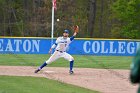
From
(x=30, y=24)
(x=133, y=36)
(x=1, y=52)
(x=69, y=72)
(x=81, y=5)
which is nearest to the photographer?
(x=69, y=72)

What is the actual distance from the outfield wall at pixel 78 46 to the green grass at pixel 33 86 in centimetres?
1609

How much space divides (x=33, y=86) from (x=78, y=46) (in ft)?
63.1

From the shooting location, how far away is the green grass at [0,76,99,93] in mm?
12773

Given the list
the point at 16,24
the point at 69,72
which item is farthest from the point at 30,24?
the point at 69,72

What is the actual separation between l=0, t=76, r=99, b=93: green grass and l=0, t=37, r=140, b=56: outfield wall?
16.1 m

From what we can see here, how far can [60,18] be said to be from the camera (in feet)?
207

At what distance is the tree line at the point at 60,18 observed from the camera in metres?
61.3

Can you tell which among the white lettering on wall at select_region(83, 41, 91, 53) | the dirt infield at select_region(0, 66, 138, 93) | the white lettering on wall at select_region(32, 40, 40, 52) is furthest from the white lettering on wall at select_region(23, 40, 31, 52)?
the dirt infield at select_region(0, 66, 138, 93)

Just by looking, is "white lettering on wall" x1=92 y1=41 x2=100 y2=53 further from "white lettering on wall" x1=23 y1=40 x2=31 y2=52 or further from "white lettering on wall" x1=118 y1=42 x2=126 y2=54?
"white lettering on wall" x1=23 y1=40 x2=31 y2=52

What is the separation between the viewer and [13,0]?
65375mm

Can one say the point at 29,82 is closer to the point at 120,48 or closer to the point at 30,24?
the point at 120,48

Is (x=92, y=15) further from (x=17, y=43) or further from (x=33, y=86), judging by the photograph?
(x=33, y=86)

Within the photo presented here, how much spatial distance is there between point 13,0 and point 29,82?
169 ft

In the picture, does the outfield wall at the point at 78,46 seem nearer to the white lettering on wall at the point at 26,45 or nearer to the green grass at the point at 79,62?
the white lettering on wall at the point at 26,45
